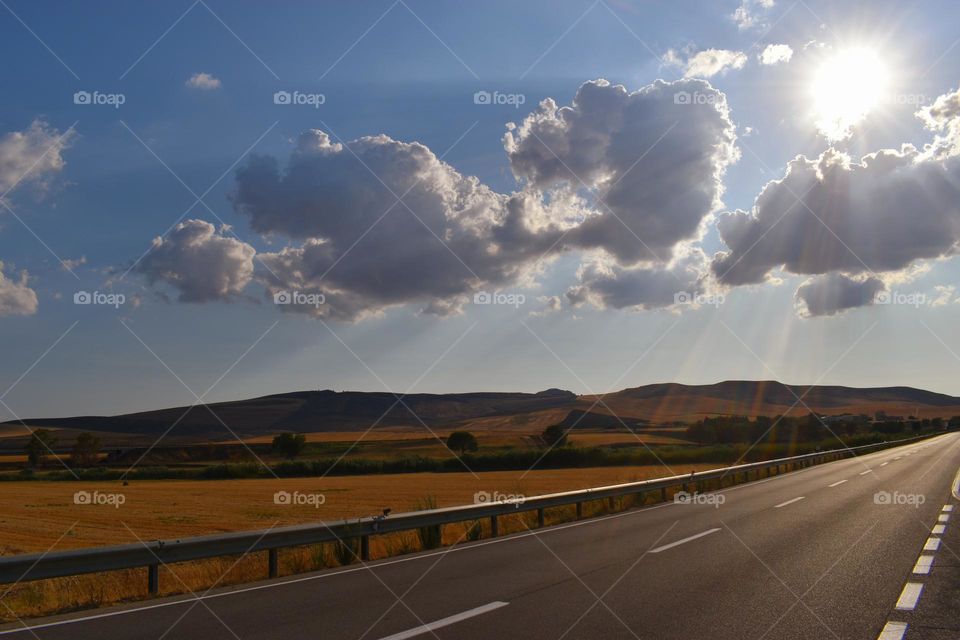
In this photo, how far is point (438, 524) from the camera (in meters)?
13.5

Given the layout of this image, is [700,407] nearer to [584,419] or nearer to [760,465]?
[584,419]

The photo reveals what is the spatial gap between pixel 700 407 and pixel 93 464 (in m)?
115

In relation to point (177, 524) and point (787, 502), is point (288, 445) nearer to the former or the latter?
point (177, 524)

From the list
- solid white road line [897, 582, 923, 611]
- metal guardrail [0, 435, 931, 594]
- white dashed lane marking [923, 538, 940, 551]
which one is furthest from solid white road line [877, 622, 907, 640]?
metal guardrail [0, 435, 931, 594]

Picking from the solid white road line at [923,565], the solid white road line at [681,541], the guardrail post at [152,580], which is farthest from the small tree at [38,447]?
→ the solid white road line at [923,565]

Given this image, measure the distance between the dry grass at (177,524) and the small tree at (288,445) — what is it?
1711 inches

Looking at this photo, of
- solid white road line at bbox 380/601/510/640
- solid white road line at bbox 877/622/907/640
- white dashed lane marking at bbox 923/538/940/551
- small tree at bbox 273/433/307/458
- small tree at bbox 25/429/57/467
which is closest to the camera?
solid white road line at bbox 877/622/907/640

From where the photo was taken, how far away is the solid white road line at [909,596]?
742 centimetres

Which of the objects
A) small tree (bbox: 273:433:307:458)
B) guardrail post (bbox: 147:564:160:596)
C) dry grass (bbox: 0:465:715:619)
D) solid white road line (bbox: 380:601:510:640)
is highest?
small tree (bbox: 273:433:307:458)

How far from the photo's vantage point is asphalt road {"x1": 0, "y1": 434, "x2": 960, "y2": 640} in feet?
22.2

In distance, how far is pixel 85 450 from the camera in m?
92.9

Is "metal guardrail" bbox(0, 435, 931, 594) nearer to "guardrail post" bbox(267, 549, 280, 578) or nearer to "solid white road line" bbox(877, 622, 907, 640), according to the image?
"guardrail post" bbox(267, 549, 280, 578)

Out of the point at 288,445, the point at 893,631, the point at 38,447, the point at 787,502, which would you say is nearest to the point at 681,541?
the point at 893,631

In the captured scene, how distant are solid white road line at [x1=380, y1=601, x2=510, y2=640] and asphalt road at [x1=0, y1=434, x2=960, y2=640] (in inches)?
0.8
